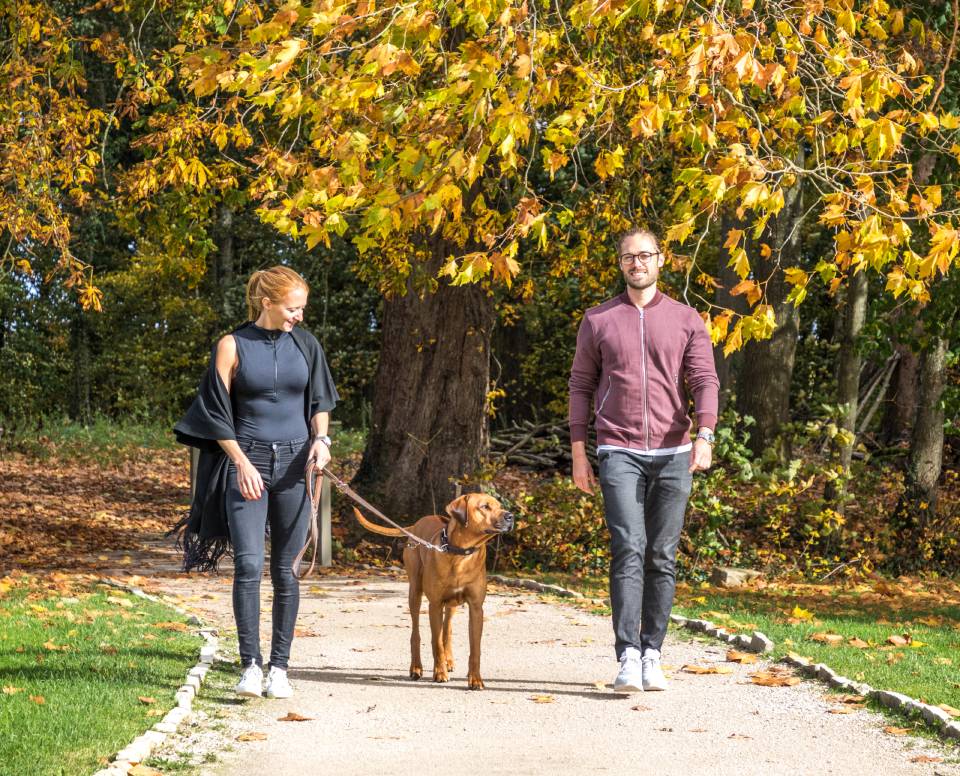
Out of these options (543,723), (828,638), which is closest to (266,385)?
(543,723)

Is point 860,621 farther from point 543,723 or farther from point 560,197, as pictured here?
point 560,197

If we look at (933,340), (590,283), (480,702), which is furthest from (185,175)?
(933,340)

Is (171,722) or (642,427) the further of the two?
(642,427)

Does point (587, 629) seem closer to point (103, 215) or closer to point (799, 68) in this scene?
point (799, 68)

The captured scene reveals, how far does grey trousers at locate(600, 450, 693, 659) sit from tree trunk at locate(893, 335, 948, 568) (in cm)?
910

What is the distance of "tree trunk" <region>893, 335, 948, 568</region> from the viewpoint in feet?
49.1

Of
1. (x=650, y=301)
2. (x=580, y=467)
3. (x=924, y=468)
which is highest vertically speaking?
(x=650, y=301)

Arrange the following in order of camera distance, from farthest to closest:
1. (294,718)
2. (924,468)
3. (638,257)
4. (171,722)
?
(924,468) < (638,257) < (294,718) < (171,722)

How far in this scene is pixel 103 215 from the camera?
29.9 metres

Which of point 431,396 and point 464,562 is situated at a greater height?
point 431,396

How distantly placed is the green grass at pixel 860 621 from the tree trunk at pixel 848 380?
106 centimetres

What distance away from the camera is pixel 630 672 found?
6559mm

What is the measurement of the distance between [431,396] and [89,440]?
12.3 meters

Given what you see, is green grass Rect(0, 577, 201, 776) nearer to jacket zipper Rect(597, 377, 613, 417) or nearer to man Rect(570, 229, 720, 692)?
man Rect(570, 229, 720, 692)
